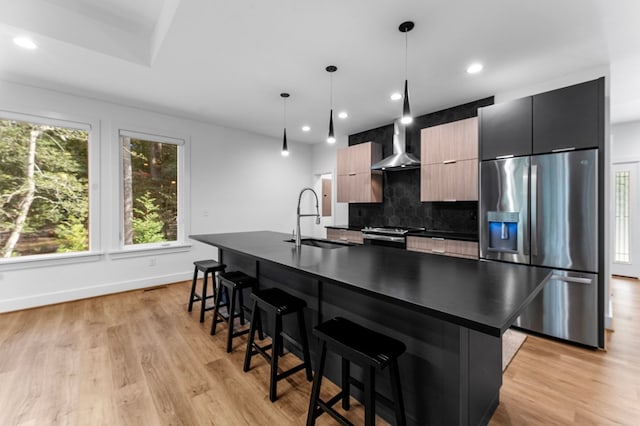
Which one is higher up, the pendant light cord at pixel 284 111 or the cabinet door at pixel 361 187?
the pendant light cord at pixel 284 111

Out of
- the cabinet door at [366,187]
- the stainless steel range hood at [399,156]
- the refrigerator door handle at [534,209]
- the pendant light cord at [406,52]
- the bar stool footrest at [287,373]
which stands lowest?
the bar stool footrest at [287,373]

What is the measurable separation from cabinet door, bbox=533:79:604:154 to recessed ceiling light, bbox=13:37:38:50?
15.9 ft

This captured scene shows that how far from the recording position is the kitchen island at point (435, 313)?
1174mm

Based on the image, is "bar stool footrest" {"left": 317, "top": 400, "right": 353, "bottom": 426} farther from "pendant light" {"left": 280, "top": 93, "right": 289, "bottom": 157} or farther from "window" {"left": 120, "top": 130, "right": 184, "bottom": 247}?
"window" {"left": 120, "top": 130, "right": 184, "bottom": 247}

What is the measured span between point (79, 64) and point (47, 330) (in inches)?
112

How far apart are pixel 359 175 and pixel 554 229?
3038 mm

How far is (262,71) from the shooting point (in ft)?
10.2

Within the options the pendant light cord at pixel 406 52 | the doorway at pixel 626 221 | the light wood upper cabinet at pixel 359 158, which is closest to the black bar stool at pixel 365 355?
the pendant light cord at pixel 406 52

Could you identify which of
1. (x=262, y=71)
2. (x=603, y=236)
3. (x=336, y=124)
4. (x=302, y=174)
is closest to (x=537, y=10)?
(x=603, y=236)

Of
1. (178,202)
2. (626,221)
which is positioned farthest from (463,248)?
(178,202)

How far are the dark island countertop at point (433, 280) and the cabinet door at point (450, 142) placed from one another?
2176 mm

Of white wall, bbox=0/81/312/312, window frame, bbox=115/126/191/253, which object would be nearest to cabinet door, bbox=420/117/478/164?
white wall, bbox=0/81/312/312

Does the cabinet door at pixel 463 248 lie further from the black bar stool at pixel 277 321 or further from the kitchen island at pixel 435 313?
the black bar stool at pixel 277 321

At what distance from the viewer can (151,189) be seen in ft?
15.2
